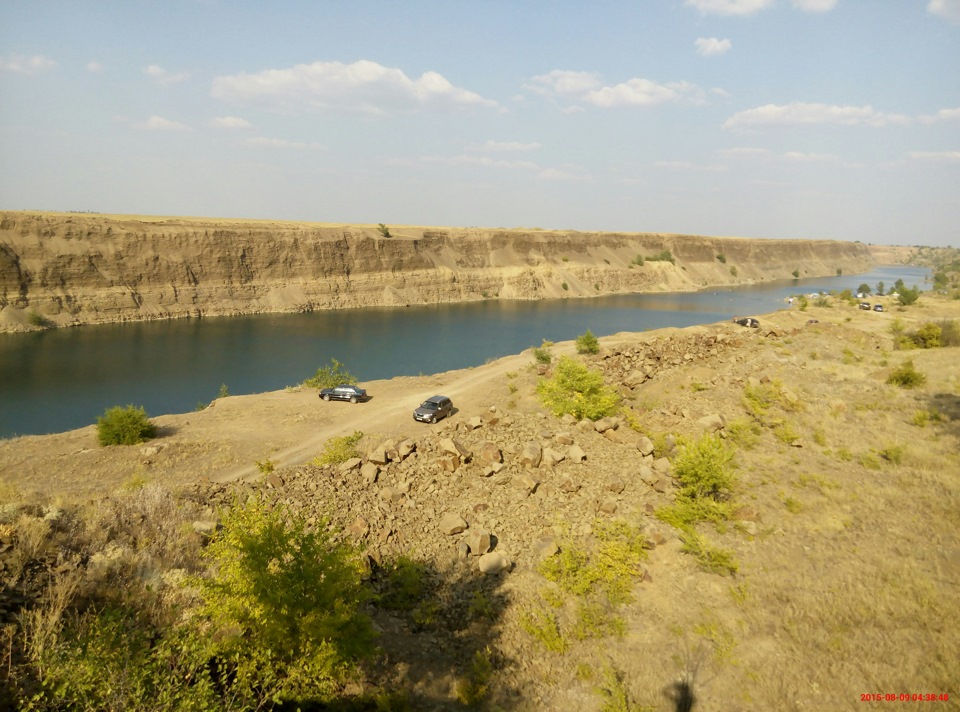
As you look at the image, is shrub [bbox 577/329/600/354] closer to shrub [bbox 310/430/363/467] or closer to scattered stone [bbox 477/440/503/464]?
shrub [bbox 310/430/363/467]

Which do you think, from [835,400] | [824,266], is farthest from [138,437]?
[824,266]

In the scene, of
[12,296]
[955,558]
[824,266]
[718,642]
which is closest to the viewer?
[718,642]

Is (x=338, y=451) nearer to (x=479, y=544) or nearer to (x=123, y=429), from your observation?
(x=479, y=544)

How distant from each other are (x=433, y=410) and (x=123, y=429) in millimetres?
14331

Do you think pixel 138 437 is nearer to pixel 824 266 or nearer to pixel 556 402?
pixel 556 402

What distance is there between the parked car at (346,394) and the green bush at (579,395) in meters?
11.3

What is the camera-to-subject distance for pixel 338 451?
1939 centimetres

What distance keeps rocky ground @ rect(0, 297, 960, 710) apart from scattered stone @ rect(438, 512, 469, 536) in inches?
2.1

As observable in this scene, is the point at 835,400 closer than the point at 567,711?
No

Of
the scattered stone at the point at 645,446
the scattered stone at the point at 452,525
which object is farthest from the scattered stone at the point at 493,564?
the scattered stone at the point at 645,446

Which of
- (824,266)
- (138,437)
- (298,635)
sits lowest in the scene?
(138,437)

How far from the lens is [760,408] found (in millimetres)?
22703

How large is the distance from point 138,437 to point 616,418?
21716 millimetres
